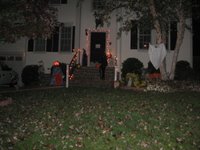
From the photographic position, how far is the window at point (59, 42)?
2329 centimetres

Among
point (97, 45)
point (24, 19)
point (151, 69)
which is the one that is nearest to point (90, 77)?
point (97, 45)

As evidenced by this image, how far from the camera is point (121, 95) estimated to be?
13.8 meters

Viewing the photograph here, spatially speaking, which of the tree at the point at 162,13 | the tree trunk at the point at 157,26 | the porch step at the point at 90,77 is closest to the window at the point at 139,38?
the porch step at the point at 90,77

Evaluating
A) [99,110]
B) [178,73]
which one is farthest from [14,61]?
[99,110]

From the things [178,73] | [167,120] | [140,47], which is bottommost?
[167,120]

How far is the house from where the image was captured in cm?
2234

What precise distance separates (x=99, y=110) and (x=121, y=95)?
3513 millimetres

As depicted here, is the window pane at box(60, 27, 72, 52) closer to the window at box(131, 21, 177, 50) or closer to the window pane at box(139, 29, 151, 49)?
the window at box(131, 21, 177, 50)

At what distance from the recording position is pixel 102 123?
8711mm

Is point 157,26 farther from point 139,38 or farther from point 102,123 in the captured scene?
point 102,123

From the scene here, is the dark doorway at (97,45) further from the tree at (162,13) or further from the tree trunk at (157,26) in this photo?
the tree trunk at (157,26)

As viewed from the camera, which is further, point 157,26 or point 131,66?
point 131,66

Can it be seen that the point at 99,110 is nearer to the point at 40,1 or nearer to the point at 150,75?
the point at 40,1

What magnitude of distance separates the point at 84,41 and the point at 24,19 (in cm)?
1043
